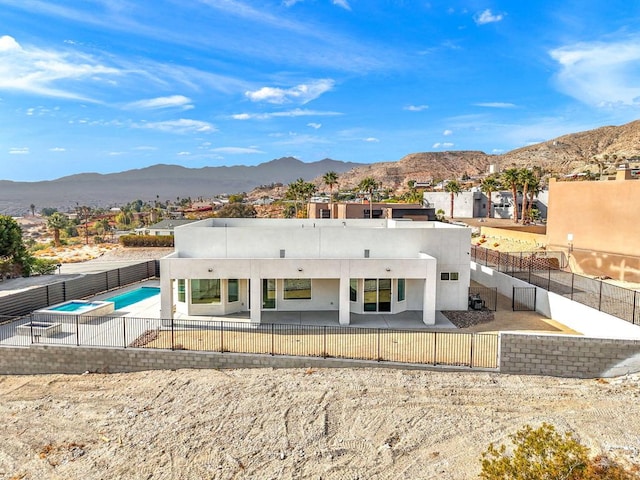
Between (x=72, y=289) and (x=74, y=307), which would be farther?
(x=72, y=289)

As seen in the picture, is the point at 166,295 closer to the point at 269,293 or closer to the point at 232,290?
the point at 232,290

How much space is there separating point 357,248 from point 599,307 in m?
11.1

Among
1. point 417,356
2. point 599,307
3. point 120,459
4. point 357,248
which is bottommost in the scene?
point 120,459

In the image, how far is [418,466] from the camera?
10.9 meters

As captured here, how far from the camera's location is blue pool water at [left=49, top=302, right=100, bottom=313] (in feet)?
73.3

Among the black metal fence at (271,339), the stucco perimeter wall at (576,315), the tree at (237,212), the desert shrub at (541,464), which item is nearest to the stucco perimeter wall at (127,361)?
the black metal fence at (271,339)

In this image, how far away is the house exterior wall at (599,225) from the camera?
99.2 ft

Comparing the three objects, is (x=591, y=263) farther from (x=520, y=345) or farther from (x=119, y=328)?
(x=119, y=328)

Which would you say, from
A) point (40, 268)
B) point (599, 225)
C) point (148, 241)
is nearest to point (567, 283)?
point (599, 225)

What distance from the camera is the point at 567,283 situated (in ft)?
79.0

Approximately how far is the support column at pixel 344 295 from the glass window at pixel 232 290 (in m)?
5.61

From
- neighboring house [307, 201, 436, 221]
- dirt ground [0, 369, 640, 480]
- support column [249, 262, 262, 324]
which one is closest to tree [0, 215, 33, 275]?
dirt ground [0, 369, 640, 480]

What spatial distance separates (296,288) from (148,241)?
1753 inches

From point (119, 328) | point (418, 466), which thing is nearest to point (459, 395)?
point (418, 466)
